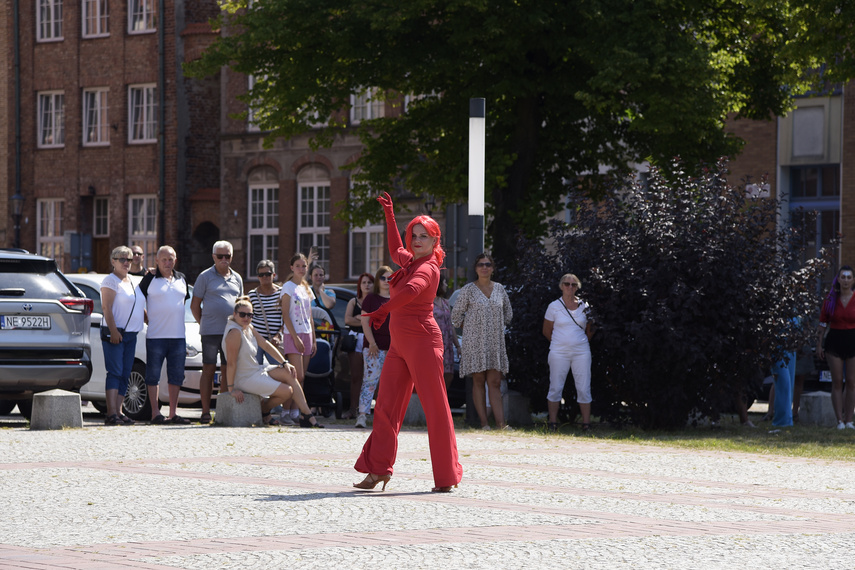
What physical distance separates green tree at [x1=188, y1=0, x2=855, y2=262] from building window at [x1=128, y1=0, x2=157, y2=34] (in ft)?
64.8

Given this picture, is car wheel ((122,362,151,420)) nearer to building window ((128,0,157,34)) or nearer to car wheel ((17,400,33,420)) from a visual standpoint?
car wheel ((17,400,33,420))

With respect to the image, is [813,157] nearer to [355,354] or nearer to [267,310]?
[355,354]

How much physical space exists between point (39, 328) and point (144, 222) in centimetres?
3201

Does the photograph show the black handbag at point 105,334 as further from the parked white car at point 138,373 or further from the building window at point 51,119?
the building window at point 51,119

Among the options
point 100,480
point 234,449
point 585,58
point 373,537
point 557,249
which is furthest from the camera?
point 585,58

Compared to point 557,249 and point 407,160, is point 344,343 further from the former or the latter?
point 407,160

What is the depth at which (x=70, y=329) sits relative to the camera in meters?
16.0

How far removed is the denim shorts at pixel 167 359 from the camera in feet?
54.2

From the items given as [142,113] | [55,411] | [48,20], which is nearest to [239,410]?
[55,411]

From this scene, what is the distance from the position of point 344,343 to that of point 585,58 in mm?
8479

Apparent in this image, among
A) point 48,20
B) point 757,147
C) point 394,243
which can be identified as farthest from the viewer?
point 48,20

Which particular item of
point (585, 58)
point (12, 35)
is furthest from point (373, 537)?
point (12, 35)

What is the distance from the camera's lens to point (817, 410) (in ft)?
58.3

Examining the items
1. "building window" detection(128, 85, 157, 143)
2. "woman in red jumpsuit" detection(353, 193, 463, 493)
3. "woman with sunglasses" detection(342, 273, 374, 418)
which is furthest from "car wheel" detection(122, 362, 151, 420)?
"building window" detection(128, 85, 157, 143)
